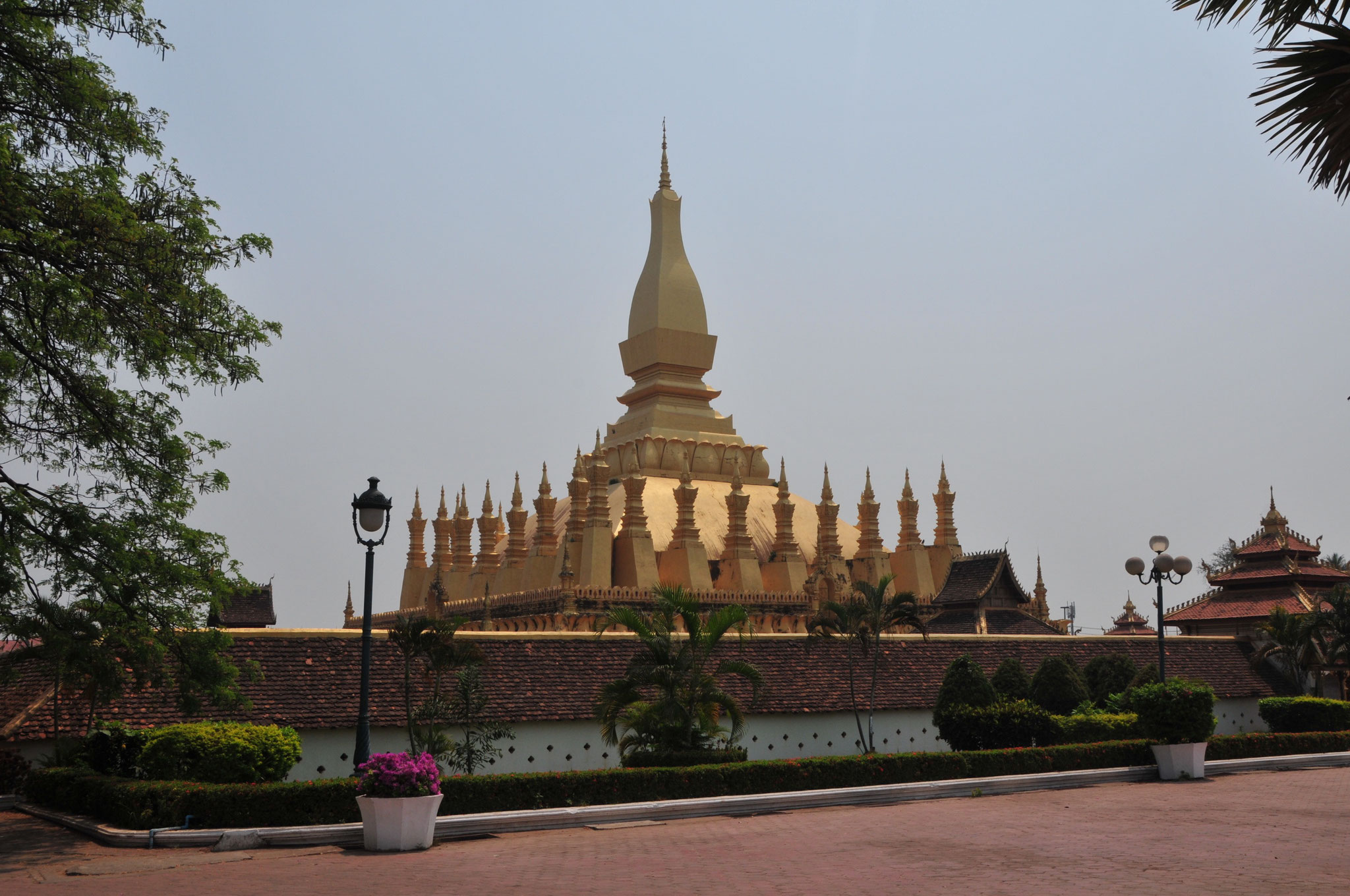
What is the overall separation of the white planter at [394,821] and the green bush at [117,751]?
397cm

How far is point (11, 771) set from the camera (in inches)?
635

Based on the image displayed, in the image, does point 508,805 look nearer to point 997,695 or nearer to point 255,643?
point 255,643

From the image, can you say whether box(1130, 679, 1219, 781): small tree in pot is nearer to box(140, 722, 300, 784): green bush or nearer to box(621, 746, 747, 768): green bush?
box(621, 746, 747, 768): green bush

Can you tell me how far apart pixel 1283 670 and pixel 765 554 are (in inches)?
537

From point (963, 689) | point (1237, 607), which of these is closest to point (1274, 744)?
point (963, 689)

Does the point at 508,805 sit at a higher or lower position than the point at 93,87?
lower

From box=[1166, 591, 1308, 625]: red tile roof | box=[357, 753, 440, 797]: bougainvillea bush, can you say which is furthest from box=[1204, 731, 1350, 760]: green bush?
box=[357, 753, 440, 797]: bougainvillea bush

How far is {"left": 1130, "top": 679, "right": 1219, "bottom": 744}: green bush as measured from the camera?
18141 mm

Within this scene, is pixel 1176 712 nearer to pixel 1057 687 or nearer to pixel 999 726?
pixel 999 726

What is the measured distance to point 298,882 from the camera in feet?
33.9

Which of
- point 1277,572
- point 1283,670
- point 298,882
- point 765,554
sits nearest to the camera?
point 298,882

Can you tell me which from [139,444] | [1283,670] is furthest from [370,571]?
[1283,670]

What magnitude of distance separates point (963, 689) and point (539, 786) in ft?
27.9

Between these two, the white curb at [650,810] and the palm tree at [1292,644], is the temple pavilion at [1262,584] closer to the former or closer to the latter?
the palm tree at [1292,644]
